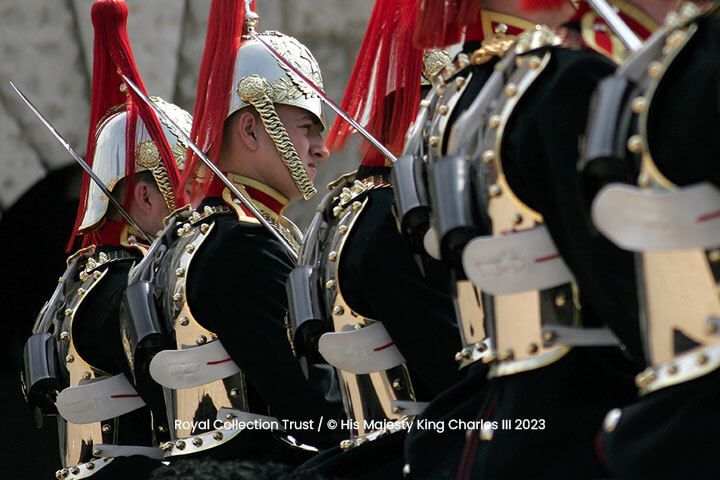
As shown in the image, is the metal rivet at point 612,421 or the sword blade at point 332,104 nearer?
the metal rivet at point 612,421

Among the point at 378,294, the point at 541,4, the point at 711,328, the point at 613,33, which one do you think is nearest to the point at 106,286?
the point at 378,294

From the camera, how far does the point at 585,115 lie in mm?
2111

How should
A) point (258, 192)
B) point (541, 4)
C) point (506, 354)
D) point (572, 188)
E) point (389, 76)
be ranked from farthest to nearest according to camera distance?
point (258, 192)
point (389, 76)
point (541, 4)
point (506, 354)
point (572, 188)

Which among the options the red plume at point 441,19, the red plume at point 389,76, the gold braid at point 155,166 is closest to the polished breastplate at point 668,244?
the red plume at point 441,19

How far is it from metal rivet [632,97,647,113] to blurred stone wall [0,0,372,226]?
4.41 m

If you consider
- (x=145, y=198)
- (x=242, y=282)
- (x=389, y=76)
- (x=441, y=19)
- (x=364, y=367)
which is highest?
(x=441, y=19)

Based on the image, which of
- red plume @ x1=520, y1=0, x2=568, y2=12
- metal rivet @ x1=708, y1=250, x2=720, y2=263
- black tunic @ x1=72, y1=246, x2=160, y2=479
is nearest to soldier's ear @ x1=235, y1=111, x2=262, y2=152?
black tunic @ x1=72, y1=246, x2=160, y2=479

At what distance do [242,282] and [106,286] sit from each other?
2.76 ft

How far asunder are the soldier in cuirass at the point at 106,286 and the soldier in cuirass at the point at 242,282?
1.39 feet

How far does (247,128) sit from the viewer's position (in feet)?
12.6

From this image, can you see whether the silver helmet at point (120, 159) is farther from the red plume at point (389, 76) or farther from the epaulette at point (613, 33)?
the epaulette at point (613, 33)

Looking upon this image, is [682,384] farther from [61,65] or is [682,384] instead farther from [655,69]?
[61,65]

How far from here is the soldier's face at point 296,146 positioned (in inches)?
149

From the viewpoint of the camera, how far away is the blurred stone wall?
622 centimetres
